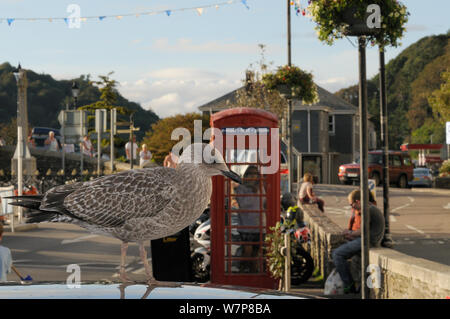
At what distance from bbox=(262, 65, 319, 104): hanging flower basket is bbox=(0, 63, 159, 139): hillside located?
248 ft

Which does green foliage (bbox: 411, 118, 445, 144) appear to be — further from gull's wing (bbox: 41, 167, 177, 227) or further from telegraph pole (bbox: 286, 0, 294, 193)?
gull's wing (bbox: 41, 167, 177, 227)

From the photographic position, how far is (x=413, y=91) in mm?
118125

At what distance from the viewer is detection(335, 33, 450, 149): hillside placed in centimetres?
11206

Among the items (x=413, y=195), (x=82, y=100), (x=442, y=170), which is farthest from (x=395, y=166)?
(x=82, y=100)

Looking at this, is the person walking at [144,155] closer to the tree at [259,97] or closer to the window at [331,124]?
the tree at [259,97]

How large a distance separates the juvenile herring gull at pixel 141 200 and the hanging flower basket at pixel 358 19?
536 cm

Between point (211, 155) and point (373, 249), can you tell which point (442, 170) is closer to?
point (373, 249)

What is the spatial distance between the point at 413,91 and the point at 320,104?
203 feet

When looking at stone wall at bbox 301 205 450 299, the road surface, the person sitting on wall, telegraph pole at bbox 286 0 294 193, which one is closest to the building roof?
the road surface

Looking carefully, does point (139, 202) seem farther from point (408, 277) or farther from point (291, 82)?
point (291, 82)
